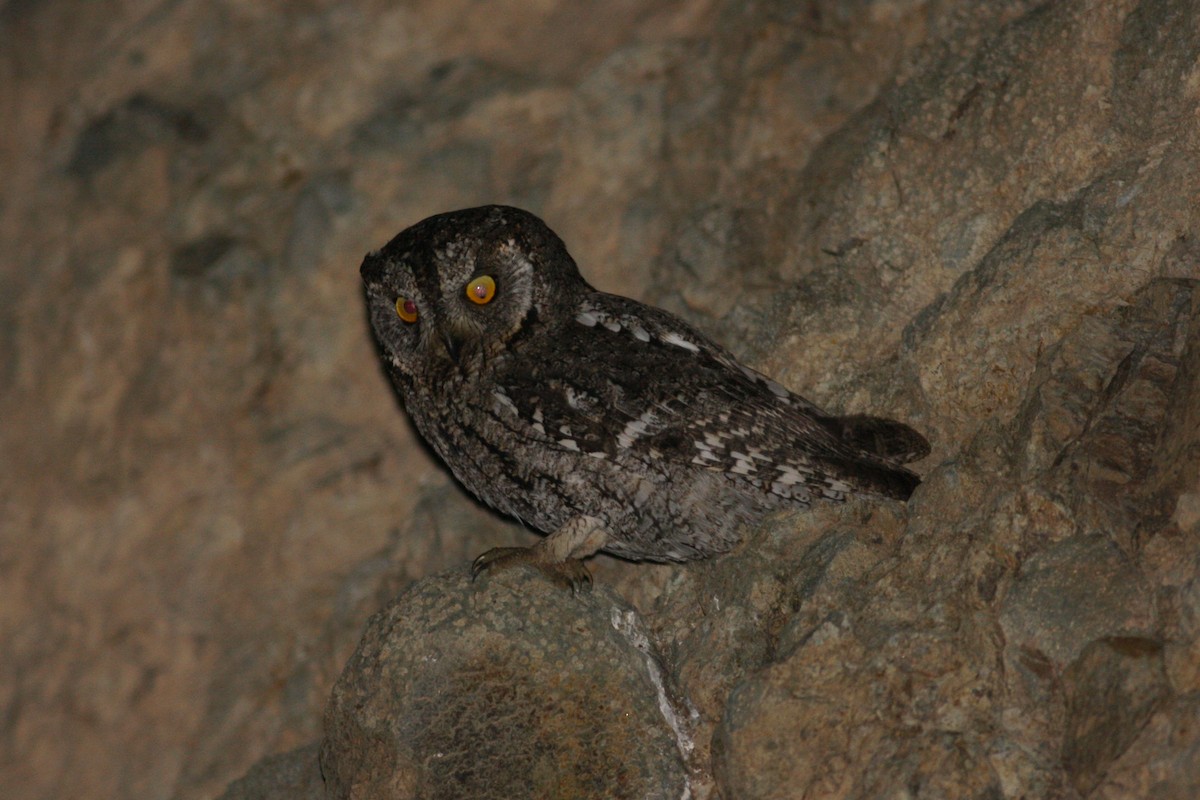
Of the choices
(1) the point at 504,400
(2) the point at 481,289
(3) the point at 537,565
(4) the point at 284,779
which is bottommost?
(4) the point at 284,779

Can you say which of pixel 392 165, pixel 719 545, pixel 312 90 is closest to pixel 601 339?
pixel 719 545

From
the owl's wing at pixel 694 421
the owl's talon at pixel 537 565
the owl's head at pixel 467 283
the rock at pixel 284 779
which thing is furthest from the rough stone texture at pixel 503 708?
the owl's head at pixel 467 283

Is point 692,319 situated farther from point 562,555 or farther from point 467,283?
point 562,555

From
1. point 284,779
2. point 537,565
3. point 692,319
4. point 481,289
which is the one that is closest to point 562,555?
point 537,565

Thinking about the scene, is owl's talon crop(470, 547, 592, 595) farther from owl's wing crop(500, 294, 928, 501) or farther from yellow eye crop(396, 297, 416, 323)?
yellow eye crop(396, 297, 416, 323)

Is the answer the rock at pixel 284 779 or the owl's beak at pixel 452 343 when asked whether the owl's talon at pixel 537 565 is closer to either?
the owl's beak at pixel 452 343

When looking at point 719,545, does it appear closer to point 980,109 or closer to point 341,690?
point 341,690
